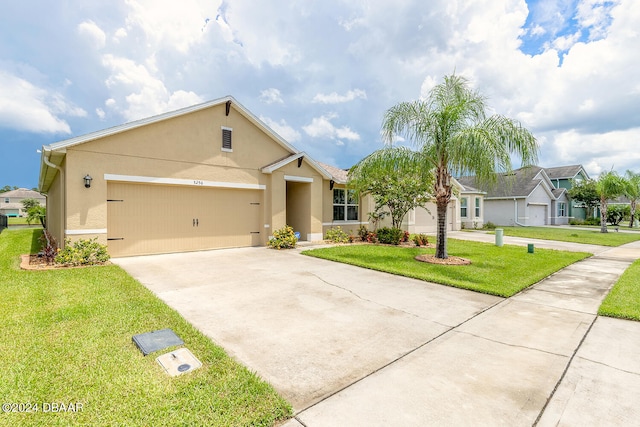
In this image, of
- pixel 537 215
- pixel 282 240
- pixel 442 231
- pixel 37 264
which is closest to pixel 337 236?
pixel 282 240

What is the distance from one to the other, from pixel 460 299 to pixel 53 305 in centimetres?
734

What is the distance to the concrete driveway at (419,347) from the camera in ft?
8.38

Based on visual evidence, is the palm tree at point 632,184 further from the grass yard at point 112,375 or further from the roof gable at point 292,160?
the grass yard at point 112,375

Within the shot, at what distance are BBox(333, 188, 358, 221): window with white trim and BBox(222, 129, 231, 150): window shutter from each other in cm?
613

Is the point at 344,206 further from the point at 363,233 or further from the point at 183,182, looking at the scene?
the point at 183,182

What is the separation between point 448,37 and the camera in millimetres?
12117

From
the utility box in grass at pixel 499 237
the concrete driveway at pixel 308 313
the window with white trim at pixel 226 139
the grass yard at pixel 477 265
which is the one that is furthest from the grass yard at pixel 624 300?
the window with white trim at pixel 226 139

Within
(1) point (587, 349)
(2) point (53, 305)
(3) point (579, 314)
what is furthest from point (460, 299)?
(2) point (53, 305)

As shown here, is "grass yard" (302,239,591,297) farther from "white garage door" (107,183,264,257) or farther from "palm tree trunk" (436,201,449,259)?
"white garage door" (107,183,264,257)

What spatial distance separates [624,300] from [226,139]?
12386 mm

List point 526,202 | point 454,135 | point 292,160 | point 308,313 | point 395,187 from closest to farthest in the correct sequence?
point 308,313 → point 454,135 → point 292,160 → point 395,187 → point 526,202

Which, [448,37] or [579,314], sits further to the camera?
[448,37]

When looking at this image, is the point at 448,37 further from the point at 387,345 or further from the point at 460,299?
the point at 387,345

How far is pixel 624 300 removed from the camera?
5.58 metres
